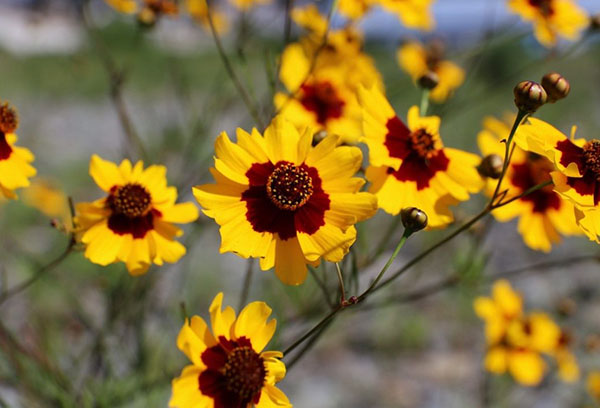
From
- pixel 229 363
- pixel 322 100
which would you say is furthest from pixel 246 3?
pixel 229 363

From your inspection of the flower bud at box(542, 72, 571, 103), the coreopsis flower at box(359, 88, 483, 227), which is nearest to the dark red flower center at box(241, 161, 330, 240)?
the coreopsis flower at box(359, 88, 483, 227)

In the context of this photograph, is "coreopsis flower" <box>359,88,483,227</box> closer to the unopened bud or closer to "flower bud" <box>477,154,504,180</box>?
"flower bud" <box>477,154,504,180</box>

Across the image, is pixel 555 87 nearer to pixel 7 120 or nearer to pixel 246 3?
pixel 7 120

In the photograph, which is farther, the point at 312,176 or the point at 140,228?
the point at 140,228

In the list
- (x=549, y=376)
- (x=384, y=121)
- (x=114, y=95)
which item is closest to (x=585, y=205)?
(x=384, y=121)

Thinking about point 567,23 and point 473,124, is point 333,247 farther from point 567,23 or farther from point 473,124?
point 473,124
